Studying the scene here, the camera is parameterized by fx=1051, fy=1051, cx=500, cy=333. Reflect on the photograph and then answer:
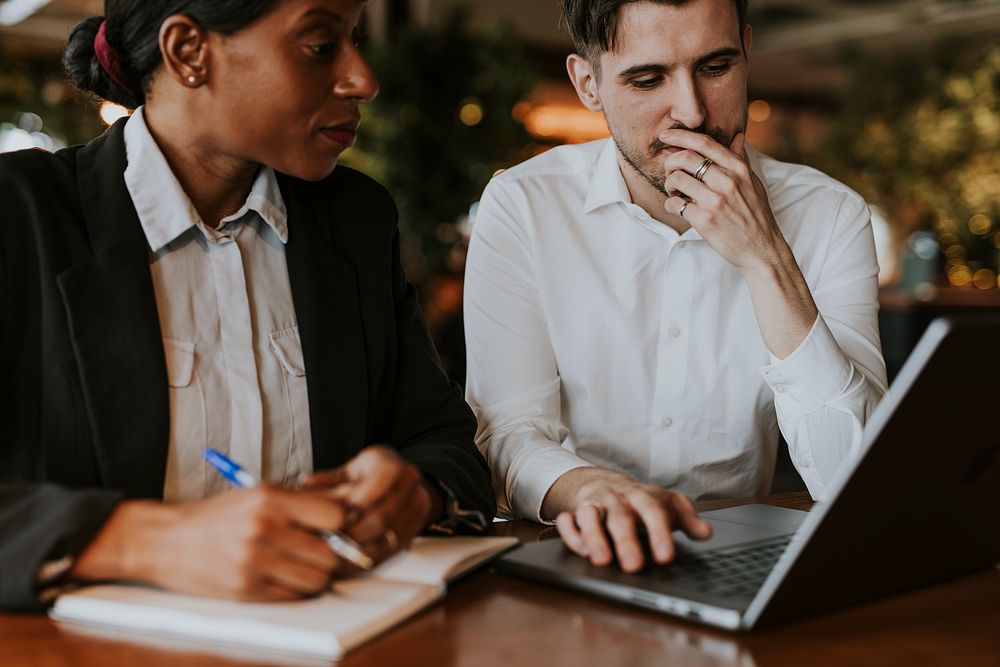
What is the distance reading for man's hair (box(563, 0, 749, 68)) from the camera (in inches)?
66.9

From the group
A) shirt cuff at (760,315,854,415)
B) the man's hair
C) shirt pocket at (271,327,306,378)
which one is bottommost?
shirt cuff at (760,315,854,415)

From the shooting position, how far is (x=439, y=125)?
5.59 meters

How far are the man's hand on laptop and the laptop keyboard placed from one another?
0.02m

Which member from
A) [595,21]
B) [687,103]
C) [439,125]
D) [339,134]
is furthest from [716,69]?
[439,125]

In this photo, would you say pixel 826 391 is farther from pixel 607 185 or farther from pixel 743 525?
pixel 607 185

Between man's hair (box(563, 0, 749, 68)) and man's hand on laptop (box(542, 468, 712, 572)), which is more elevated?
man's hair (box(563, 0, 749, 68))

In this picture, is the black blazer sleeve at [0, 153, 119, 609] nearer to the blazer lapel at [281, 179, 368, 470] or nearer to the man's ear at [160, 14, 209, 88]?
the man's ear at [160, 14, 209, 88]

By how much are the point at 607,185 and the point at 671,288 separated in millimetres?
A: 219

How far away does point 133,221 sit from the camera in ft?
3.97

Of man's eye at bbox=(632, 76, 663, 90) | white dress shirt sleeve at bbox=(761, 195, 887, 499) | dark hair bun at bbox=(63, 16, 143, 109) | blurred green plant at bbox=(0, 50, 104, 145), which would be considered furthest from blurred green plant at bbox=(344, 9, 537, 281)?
dark hair bun at bbox=(63, 16, 143, 109)

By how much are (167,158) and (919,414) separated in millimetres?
942

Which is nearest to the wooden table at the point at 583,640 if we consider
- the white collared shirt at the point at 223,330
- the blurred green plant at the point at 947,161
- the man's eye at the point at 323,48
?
the white collared shirt at the point at 223,330

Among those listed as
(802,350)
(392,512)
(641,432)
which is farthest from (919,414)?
(641,432)

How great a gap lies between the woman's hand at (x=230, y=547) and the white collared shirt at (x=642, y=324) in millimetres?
840
